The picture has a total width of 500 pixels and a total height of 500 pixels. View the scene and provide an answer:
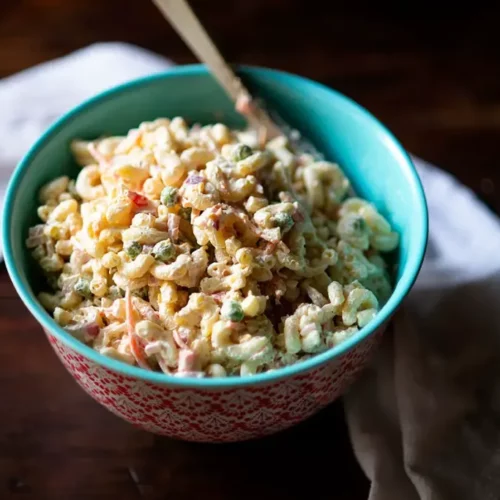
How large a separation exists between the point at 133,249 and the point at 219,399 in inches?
6.1

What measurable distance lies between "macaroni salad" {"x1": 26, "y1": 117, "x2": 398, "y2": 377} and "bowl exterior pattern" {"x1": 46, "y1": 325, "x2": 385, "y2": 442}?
0.8 inches

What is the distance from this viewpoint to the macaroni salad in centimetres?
64

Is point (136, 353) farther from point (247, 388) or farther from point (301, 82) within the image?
point (301, 82)

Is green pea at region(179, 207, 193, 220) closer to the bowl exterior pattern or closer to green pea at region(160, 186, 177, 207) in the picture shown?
green pea at region(160, 186, 177, 207)

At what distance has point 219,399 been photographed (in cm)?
61

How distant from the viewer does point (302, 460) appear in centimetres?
76

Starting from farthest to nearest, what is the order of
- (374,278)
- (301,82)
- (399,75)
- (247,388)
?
(399,75), (301,82), (374,278), (247,388)

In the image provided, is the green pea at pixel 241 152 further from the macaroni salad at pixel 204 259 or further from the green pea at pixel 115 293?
the green pea at pixel 115 293

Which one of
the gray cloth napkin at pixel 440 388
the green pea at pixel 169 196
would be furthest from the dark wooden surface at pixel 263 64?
the green pea at pixel 169 196

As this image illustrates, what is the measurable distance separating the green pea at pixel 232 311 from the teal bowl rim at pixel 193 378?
6 cm

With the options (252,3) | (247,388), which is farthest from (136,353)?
(252,3)

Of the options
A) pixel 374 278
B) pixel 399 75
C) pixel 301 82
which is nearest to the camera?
pixel 374 278

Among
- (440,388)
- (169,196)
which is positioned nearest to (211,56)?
(169,196)

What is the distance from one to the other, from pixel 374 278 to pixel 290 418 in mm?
159
